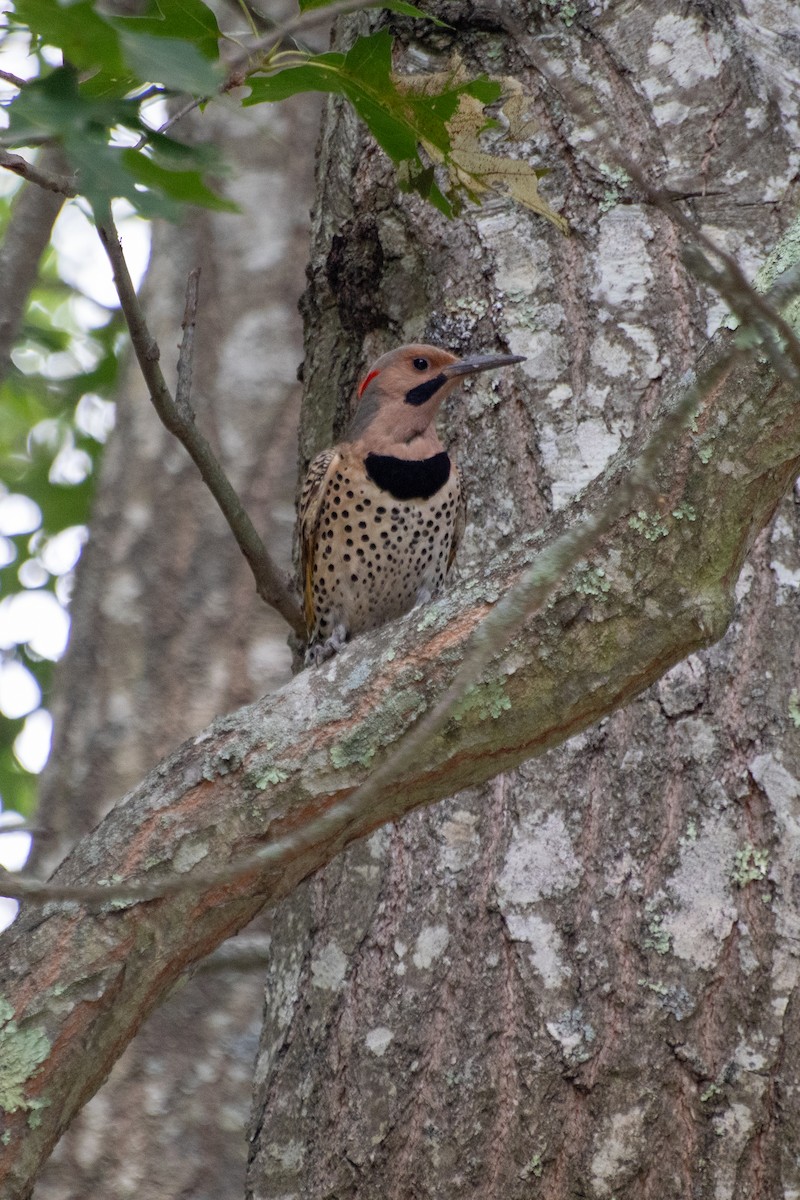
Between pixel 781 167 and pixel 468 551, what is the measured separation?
4.42ft

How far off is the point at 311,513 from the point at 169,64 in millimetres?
2873

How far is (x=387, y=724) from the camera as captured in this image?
2475mm

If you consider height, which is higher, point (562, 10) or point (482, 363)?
point (562, 10)

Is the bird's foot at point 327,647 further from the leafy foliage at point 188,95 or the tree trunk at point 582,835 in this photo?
the leafy foliage at point 188,95

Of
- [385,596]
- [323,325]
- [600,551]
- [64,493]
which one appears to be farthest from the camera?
[64,493]

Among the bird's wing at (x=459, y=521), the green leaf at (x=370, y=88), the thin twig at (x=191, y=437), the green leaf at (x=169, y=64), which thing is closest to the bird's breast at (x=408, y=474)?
the bird's wing at (x=459, y=521)

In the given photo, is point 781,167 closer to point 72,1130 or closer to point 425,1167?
point 425,1167

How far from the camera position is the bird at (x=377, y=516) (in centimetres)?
442

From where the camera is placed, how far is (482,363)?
381 cm

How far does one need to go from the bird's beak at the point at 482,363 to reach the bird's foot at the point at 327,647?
878 mm

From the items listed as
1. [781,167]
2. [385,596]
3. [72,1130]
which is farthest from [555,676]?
[72,1130]

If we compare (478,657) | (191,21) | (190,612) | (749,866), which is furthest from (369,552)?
(478,657)

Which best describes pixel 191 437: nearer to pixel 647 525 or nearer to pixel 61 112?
pixel 647 525

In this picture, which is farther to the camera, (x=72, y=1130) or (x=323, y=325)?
(x=72, y=1130)
